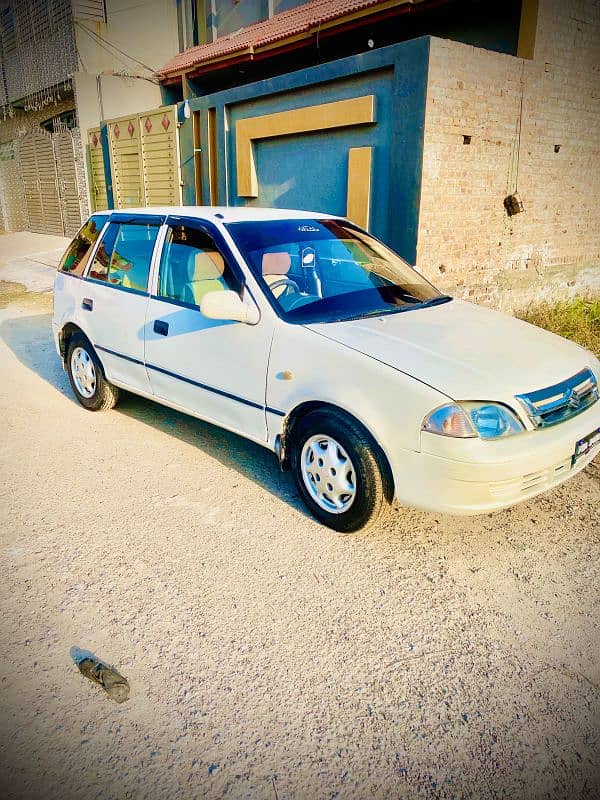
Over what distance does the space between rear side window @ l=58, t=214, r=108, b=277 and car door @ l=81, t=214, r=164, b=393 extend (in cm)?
15

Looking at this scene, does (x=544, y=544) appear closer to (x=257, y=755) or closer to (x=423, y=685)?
(x=423, y=685)

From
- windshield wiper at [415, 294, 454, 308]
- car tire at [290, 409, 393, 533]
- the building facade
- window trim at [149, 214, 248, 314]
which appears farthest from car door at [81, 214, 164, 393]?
the building facade

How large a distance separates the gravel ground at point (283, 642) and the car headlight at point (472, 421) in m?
0.78

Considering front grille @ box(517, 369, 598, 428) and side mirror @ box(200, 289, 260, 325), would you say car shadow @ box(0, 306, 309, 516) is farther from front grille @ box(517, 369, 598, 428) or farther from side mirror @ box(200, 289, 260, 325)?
front grille @ box(517, 369, 598, 428)

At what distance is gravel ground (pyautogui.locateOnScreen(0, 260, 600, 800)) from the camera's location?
205 cm

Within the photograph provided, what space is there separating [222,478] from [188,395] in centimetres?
64

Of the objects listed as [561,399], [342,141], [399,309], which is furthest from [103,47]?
[561,399]

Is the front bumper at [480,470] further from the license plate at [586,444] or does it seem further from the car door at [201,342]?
the car door at [201,342]

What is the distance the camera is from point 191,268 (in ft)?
13.5

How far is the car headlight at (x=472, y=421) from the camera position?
286 cm

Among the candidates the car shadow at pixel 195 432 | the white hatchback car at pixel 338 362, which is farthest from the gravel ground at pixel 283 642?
the white hatchback car at pixel 338 362

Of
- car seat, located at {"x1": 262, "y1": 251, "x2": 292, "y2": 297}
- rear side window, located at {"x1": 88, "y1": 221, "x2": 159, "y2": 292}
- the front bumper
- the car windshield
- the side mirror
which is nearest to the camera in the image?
the front bumper

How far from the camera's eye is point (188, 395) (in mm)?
4191

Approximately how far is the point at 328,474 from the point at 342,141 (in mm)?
6692
